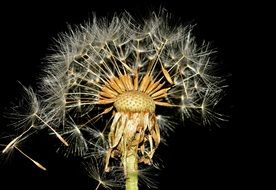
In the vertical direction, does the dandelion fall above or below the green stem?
above

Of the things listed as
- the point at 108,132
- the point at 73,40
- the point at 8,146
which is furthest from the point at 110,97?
the point at 8,146

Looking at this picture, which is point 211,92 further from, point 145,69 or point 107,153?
point 107,153

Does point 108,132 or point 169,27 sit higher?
point 169,27

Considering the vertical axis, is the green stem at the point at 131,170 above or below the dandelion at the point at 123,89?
Answer: below

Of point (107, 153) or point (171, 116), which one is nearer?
point (107, 153)

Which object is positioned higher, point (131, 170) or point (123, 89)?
point (123, 89)
